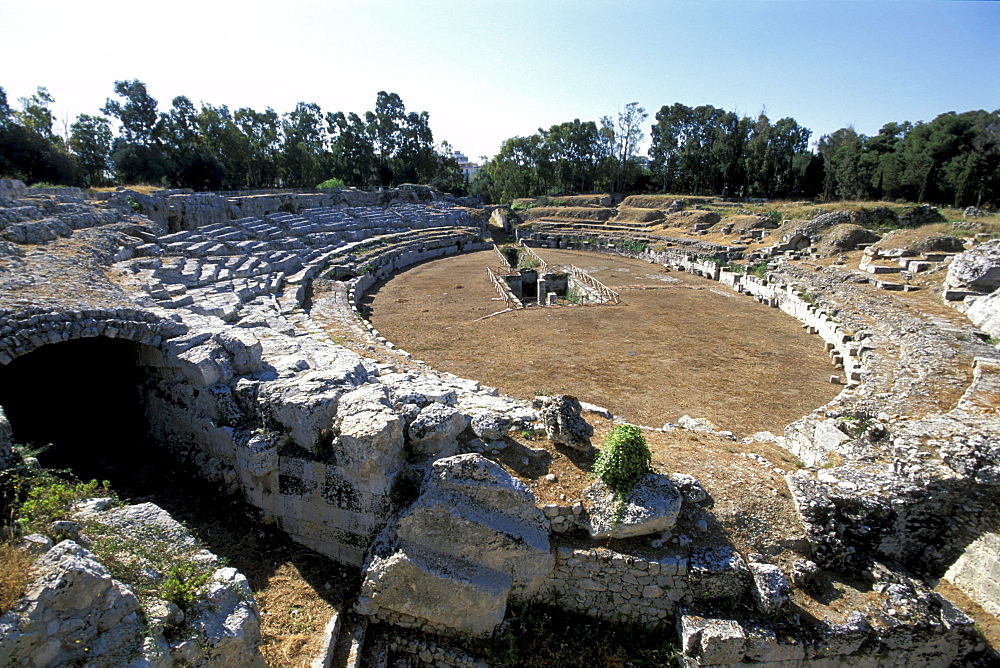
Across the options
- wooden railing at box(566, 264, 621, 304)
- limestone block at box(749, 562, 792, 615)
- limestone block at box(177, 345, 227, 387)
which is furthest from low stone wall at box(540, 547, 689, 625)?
wooden railing at box(566, 264, 621, 304)

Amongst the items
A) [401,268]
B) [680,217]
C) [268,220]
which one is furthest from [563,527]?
[680,217]

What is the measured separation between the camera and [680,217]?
39438mm

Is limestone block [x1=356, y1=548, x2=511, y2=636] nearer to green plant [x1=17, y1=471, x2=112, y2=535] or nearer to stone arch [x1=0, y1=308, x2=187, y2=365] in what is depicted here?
green plant [x1=17, y1=471, x2=112, y2=535]

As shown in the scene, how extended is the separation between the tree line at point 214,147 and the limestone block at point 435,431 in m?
30.8

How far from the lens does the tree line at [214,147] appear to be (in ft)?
89.7

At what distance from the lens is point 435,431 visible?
591 centimetres

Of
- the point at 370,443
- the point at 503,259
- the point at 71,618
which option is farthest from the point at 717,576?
the point at 503,259

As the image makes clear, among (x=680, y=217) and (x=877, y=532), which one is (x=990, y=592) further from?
(x=680, y=217)

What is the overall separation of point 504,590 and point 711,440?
4.25 meters

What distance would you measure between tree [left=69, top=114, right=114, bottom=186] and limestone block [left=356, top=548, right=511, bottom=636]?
40.6m

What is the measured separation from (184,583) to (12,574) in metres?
1.24

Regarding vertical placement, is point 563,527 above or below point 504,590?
above

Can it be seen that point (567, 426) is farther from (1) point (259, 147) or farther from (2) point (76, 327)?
(1) point (259, 147)

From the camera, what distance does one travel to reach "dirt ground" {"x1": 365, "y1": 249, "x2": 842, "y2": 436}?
11359mm
